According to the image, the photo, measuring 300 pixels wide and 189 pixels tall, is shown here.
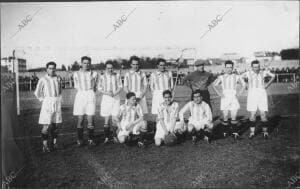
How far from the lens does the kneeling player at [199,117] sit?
16.7 ft

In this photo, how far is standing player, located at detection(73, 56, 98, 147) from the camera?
4901mm

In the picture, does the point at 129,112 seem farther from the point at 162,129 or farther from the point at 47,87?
the point at 47,87

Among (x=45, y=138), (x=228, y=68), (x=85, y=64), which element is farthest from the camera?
(x=228, y=68)

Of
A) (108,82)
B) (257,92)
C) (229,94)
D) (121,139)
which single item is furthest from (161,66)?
(257,92)

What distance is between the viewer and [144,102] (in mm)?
5414

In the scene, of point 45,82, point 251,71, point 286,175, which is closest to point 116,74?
point 45,82

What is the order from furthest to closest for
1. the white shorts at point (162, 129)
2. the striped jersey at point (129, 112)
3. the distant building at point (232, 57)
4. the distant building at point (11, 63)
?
1. the distant building at point (232, 57)
2. the distant building at point (11, 63)
3. the striped jersey at point (129, 112)
4. the white shorts at point (162, 129)

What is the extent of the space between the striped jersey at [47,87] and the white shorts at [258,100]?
3.48 m

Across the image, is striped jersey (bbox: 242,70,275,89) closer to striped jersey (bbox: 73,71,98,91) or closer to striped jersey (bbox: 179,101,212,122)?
striped jersey (bbox: 179,101,212,122)

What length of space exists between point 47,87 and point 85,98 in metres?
0.65

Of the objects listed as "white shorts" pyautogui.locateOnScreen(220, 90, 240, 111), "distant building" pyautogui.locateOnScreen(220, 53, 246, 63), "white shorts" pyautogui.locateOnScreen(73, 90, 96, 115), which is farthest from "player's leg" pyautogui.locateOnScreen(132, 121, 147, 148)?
"distant building" pyautogui.locateOnScreen(220, 53, 246, 63)

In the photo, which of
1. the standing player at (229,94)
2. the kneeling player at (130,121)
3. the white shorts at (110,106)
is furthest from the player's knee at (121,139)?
the standing player at (229,94)

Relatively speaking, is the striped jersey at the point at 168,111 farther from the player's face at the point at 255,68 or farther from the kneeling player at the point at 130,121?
the player's face at the point at 255,68

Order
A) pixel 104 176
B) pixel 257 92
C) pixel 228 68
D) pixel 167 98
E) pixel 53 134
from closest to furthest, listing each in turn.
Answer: pixel 104 176
pixel 53 134
pixel 167 98
pixel 257 92
pixel 228 68
